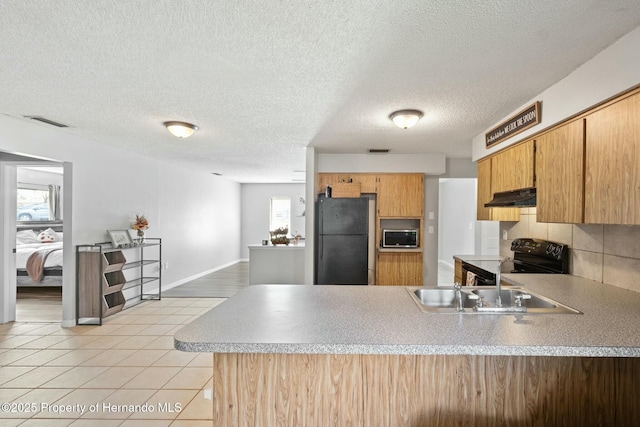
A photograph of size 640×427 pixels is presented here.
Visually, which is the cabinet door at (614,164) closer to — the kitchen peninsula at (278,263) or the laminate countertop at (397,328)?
the laminate countertop at (397,328)

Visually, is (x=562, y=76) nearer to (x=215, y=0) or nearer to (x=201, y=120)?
(x=215, y=0)

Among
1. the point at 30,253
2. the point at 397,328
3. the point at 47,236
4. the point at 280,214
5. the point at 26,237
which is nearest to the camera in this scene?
the point at 397,328

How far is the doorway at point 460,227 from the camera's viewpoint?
6938 millimetres

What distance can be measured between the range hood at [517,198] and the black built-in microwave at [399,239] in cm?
217

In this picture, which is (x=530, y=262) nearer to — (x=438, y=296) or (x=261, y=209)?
(x=438, y=296)

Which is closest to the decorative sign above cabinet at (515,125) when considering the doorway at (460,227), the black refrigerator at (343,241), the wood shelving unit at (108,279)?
the black refrigerator at (343,241)

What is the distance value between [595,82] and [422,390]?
2.02 m

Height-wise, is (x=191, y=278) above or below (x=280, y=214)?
below

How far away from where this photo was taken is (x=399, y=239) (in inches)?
207

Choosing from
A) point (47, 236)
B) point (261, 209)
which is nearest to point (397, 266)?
point (261, 209)

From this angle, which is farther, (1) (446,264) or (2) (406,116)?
(1) (446,264)

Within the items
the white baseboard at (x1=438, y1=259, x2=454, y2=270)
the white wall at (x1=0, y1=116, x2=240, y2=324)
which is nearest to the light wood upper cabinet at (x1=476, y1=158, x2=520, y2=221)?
the white wall at (x1=0, y1=116, x2=240, y2=324)

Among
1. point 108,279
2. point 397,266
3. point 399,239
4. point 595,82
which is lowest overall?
point 108,279

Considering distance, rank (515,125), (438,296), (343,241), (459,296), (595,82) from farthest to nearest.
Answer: (343,241), (515,125), (438,296), (595,82), (459,296)
